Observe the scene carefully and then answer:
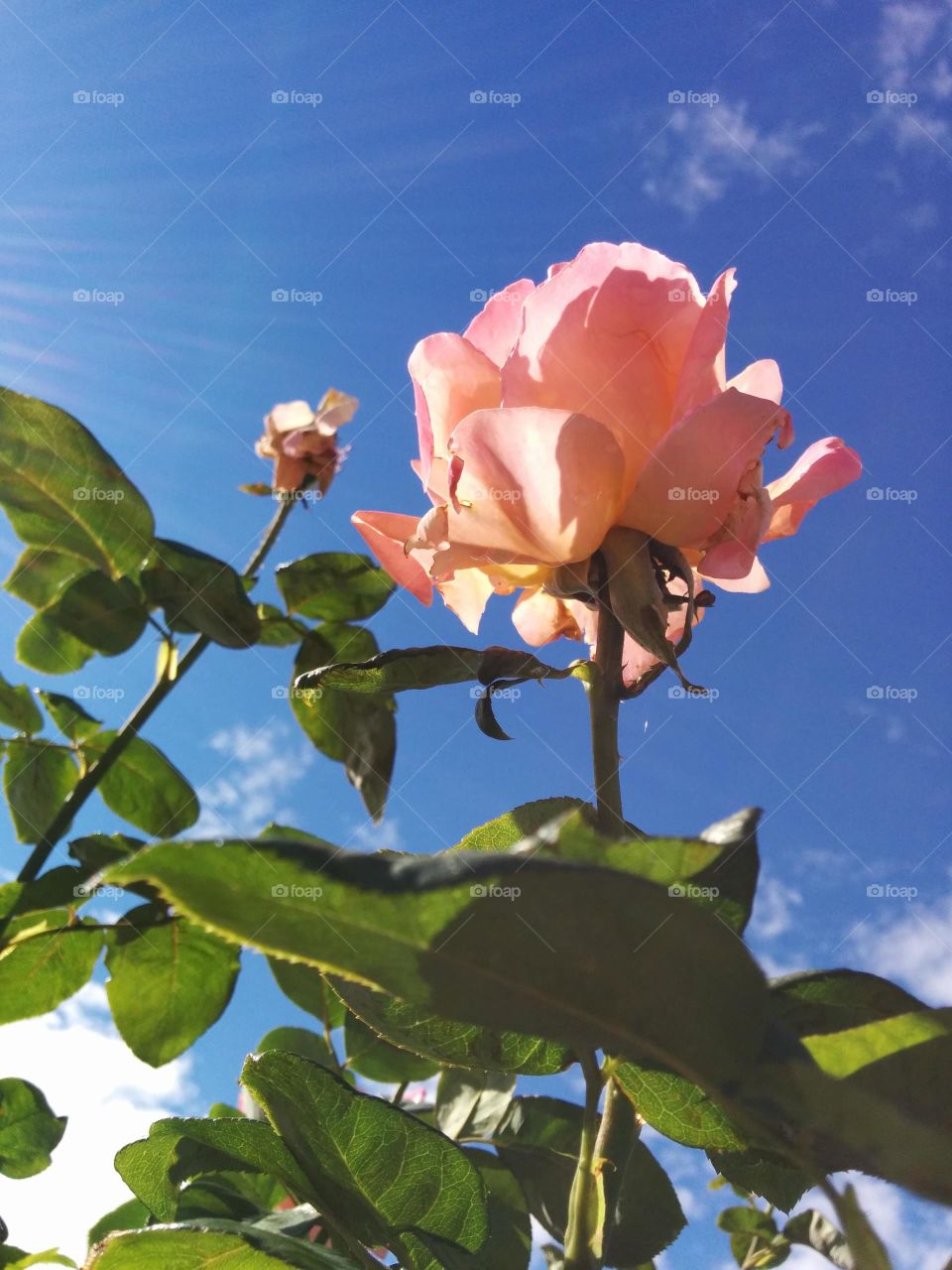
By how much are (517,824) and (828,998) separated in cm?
13

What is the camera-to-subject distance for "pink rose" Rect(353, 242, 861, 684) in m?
0.47

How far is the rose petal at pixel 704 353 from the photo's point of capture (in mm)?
492

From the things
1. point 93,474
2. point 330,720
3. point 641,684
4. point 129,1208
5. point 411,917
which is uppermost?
point 93,474

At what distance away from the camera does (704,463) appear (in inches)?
Answer: 18.3

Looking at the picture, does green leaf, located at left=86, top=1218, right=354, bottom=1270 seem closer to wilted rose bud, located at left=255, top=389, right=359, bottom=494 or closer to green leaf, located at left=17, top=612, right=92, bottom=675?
green leaf, located at left=17, top=612, right=92, bottom=675

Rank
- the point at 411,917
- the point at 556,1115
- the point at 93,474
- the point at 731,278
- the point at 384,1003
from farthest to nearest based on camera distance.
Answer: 1. the point at 93,474
2. the point at 556,1115
3. the point at 731,278
4. the point at 384,1003
5. the point at 411,917

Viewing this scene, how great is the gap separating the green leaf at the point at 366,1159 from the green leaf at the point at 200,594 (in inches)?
22.2

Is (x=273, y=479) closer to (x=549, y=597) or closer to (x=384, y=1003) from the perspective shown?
(x=549, y=597)

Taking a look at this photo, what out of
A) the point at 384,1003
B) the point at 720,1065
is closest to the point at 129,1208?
the point at 384,1003

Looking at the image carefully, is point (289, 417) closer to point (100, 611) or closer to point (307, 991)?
point (100, 611)

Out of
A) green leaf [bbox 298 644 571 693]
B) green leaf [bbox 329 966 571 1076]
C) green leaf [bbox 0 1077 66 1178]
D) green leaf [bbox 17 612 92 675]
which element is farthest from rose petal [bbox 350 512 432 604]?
green leaf [bbox 0 1077 66 1178]

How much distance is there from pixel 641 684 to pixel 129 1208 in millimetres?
615

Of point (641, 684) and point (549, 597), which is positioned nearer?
point (641, 684)

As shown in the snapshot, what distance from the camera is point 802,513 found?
22.6 inches
